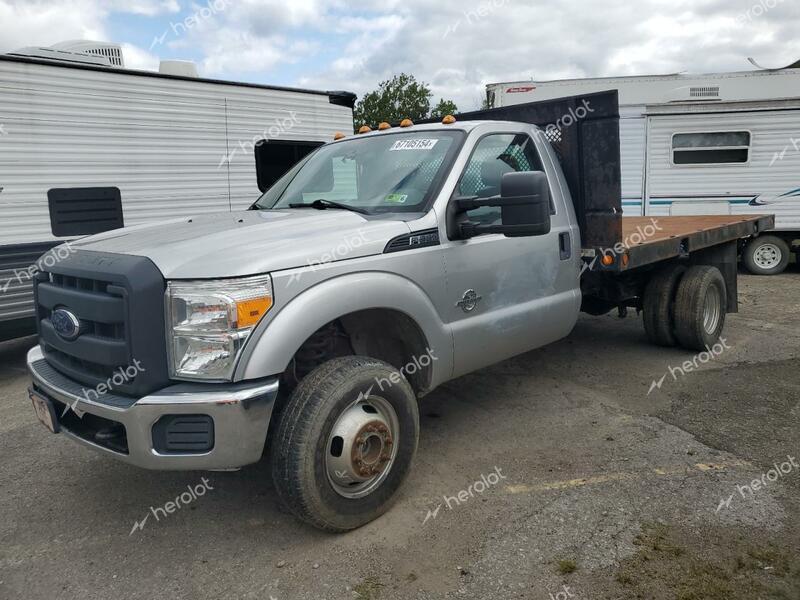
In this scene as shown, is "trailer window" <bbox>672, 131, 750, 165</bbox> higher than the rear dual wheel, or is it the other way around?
"trailer window" <bbox>672, 131, 750, 165</bbox>

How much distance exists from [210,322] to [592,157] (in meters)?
3.29

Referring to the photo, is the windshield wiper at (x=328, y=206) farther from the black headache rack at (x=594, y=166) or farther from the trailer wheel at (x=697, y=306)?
the trailer wheel at (x=697, y=306)

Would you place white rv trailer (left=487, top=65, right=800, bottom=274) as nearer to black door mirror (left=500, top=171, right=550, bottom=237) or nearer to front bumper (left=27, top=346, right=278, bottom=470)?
black door mirror (left=500, top=171, right=550, bottom=237)

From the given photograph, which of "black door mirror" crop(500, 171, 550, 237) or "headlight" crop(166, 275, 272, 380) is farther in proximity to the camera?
"black door mirror" crop(500, 171, 550, 237)

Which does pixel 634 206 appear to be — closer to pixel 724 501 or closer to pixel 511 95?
pixel 511 95

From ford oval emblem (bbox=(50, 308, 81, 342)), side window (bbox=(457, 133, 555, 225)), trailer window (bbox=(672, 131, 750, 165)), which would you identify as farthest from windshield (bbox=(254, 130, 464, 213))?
trailer window (bbox=(672, 131, 750, 165))

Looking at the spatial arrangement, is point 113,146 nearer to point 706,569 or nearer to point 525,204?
point 525,204

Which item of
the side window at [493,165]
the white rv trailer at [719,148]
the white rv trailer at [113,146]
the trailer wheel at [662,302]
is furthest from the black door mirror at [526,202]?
the white rv trailer at [719,148]

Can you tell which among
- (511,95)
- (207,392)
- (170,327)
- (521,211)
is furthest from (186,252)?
(511,95)

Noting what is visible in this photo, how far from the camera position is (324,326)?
3246 mm

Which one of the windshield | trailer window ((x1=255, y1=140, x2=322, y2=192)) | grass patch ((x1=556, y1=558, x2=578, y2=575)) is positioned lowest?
grass patch ((x1=556, y1=558, x2=578, y2=575))

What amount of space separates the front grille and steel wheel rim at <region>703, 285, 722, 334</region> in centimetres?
532

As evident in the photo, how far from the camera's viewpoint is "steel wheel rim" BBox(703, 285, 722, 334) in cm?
636

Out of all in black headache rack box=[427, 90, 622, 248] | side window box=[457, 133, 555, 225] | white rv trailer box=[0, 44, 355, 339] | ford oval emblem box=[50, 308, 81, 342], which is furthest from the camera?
white rv trailer box=[0, 44, 355, 339]
